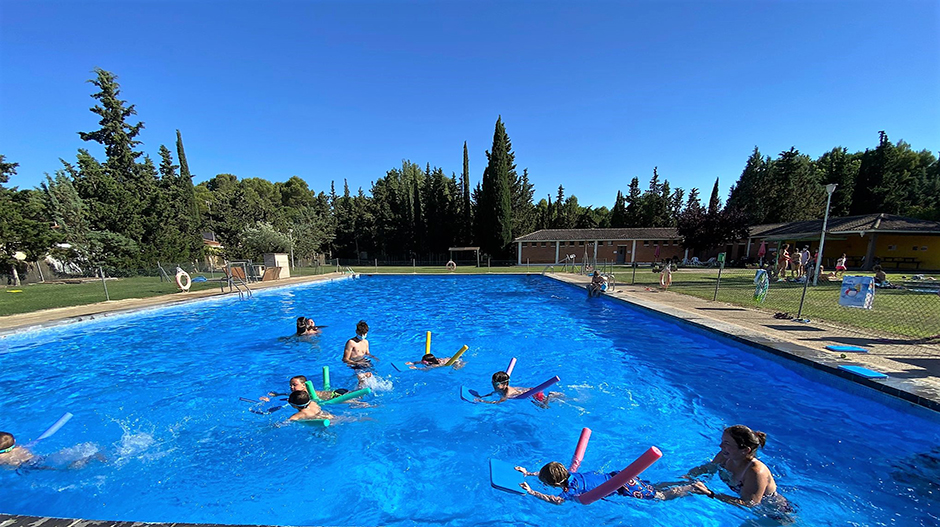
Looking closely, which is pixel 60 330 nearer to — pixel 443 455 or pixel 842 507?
pixel 443 455

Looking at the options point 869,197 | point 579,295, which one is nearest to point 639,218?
point 869,197

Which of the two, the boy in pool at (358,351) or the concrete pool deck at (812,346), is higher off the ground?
the concrete pool deck at (812,346)

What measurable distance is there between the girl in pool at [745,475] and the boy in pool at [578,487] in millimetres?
302

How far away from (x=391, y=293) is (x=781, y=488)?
17.0 meters

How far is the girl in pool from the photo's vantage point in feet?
10.4

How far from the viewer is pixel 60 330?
31.6ft

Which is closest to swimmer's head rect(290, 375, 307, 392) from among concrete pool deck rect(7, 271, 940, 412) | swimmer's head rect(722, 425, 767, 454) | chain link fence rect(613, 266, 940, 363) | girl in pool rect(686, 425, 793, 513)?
girl in pool rect(686, 425, 793, 513)

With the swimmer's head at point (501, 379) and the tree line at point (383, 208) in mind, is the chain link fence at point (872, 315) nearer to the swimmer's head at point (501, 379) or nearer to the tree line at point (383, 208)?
the swimmer's head at point (501, 379)

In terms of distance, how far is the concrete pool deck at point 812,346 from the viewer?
4.70 m

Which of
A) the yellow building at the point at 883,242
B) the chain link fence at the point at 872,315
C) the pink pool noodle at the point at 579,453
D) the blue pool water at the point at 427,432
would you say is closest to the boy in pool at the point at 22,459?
the blue pool water at the point at 427,432

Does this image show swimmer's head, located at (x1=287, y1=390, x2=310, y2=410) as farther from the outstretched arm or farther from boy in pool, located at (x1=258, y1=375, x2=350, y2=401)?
the outstretched arm

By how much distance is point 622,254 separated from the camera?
37.8m

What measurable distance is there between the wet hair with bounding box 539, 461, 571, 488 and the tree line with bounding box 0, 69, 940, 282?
102ft

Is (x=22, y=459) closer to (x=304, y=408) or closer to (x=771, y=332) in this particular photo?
(x=304, y=408)
